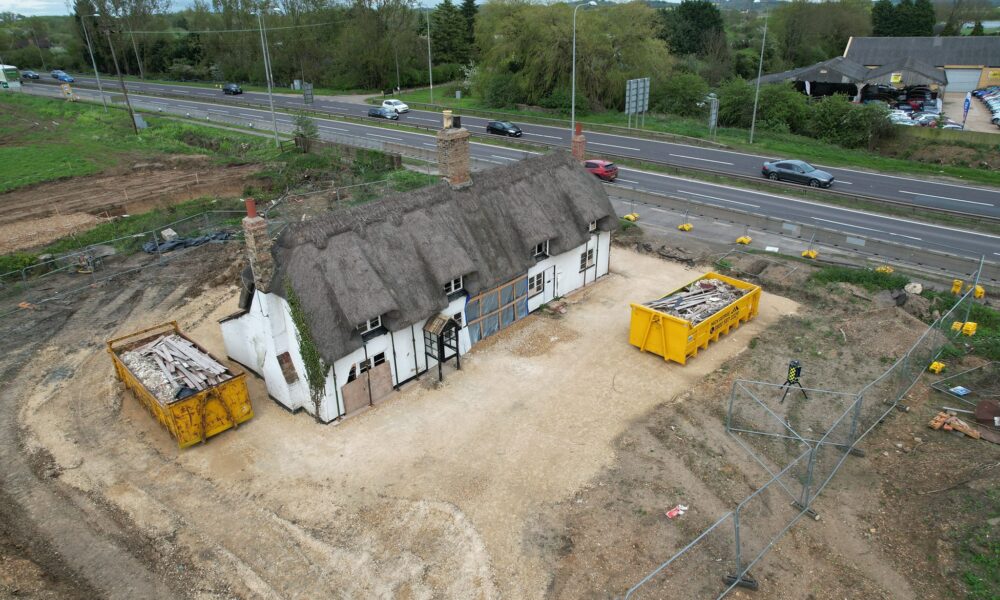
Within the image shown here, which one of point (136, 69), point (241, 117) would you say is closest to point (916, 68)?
point (241, 117)

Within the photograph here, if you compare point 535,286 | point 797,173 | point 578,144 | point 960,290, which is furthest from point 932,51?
point 535,286

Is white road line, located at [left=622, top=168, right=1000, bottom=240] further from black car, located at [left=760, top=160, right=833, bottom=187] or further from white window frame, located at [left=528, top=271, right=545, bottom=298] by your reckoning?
white window frame, located at [left=528, top=271, right=545, bottom=298]

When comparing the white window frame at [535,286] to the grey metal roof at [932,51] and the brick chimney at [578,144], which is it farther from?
the grey metal roof at [932,51]

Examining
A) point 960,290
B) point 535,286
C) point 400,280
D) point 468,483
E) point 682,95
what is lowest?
point 468,483

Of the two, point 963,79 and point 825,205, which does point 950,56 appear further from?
point 825,205

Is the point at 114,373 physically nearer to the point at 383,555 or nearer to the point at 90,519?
the point at 90,519

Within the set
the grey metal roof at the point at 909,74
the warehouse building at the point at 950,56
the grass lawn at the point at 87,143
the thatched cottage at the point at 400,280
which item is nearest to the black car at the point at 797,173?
the thatched cottage at the point at 400,280
